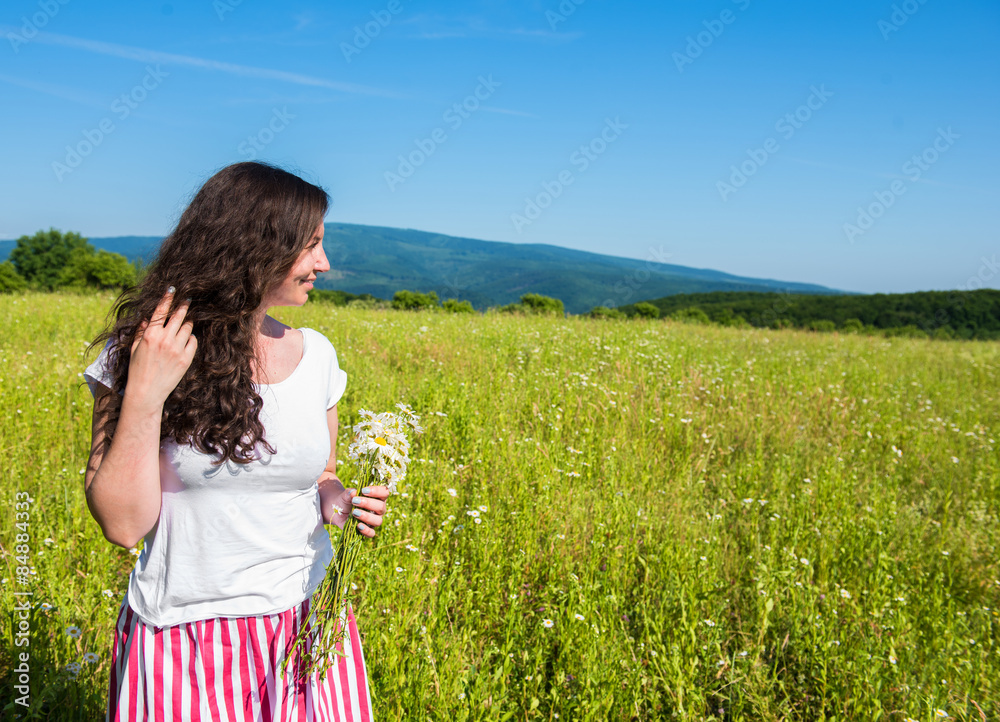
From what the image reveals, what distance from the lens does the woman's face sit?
61.7 inches

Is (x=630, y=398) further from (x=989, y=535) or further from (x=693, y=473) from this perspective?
(x=989, y=535)

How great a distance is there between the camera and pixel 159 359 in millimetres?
1234

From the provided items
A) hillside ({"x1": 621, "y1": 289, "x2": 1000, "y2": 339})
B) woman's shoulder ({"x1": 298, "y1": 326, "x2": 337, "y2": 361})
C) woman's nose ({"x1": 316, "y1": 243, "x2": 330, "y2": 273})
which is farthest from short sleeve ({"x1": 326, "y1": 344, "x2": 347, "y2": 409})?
hillside ({"x1": 621, "y1": 289, "x2": 1000, "y2": 339})

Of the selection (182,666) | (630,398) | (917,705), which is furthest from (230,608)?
(630,398)

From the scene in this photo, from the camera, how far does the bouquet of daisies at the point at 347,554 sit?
4.81 feet

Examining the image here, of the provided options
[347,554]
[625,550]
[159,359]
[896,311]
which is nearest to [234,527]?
[347,554]

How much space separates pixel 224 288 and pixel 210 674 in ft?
3.16

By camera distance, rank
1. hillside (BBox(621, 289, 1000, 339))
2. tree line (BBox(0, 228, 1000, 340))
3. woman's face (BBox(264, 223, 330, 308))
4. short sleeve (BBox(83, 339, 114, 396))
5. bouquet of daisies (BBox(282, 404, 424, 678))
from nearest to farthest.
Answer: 1. short sleeve (BBox(83, 339, 114, 396))
2. bouquet of daisies (BBox(282, 404, 424, 678))
3. woman's face (BBox(264, 223, 330, 308))
4. tree line (BBox(0, 228, 1000, 340))
5. hillside (BBox(621, 289, 1000, 339))

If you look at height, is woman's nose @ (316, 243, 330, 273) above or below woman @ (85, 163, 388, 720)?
above

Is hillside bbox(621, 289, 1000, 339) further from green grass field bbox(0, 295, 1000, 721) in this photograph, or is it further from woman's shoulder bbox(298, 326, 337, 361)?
woman's shoulder bbox(298, 326, 337, 361)

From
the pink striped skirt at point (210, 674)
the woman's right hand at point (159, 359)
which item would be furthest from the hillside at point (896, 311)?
the woman's right hand at point (159, 359)

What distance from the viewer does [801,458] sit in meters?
5.27

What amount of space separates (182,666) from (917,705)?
2.94m

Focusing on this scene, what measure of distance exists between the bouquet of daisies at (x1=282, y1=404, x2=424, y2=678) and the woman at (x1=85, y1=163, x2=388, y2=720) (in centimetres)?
4
